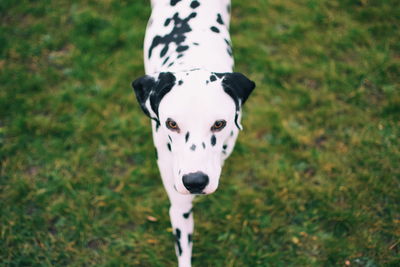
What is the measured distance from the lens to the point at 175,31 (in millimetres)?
3301

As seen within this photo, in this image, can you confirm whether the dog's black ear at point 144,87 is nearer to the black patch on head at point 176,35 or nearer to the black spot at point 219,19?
the black patch on head at point 176,35

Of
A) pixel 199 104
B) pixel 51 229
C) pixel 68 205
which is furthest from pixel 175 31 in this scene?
pixel 51 229

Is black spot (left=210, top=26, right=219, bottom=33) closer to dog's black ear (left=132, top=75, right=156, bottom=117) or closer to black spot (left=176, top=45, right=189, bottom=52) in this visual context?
black spot (left=176, top=45, right=189, bottom=52)

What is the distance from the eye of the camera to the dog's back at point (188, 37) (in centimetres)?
306

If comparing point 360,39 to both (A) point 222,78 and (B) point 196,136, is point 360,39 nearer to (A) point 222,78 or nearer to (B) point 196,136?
(A) point 222,78

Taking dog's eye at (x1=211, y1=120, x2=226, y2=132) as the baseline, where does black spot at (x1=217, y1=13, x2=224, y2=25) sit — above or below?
above

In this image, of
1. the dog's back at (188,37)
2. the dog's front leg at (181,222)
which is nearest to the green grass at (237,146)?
the dog's front leg at (181,222)

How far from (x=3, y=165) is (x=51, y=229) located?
3.51 feet

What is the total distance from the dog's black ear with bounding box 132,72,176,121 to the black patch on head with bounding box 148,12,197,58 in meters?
0.75

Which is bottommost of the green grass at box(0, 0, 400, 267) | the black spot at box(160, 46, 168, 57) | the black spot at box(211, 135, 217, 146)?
the green grass at box(0, 0, 400, 267)

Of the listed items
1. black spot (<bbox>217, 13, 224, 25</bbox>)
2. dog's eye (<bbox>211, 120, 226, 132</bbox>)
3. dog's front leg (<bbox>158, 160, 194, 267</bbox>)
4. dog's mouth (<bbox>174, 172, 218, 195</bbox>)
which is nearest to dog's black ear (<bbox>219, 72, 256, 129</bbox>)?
dog's eye (<bbox>211, 120, 226, 132</bbox>)

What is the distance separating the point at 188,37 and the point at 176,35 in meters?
0.13

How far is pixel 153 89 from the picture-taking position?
2.51m

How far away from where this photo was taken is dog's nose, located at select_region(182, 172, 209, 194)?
230 centimetres
